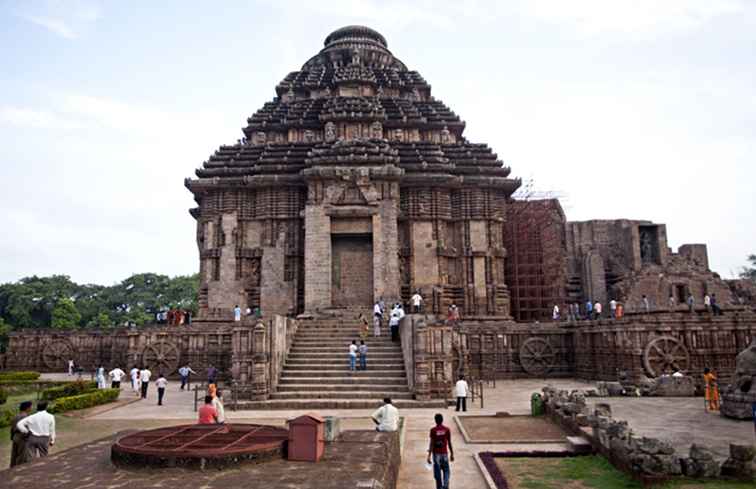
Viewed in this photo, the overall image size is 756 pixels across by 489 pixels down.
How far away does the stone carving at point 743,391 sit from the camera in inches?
503

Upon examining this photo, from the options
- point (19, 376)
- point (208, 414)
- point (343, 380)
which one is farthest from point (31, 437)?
point (19, 376)

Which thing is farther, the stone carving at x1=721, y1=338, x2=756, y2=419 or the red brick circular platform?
the stone carving at x1=721, y1=338, x2=756, y2=419

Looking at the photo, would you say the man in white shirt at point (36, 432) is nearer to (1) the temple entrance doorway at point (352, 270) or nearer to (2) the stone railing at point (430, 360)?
(2) the stone railing at point (430, 360)

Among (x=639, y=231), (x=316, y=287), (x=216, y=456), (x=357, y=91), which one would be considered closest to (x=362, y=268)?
(x=316, y=287)

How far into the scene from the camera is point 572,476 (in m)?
9.03

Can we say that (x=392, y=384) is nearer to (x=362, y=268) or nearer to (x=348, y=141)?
(x=362, y=268)

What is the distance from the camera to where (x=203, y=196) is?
102 ft

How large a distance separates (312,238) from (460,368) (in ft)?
33.7

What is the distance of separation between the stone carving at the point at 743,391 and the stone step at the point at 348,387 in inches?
337

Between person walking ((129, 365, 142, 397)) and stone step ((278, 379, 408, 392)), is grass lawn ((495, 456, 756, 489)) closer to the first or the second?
stone step ((278, 379, 408, 392))

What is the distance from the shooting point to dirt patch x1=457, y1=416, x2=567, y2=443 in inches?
464

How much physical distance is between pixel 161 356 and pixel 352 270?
31.5 ft

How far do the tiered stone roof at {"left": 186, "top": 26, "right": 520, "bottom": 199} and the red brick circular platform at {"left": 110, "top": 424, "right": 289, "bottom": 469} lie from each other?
20813 mm

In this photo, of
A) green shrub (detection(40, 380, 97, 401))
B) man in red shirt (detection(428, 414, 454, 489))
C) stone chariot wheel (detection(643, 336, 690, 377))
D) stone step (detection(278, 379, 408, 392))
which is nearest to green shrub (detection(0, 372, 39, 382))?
green shrub (detection(40, 380, 97, 401))
